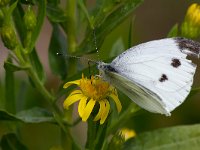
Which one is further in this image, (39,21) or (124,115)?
(124,115)

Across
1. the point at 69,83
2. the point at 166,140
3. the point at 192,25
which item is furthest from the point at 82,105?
the point at 192,25

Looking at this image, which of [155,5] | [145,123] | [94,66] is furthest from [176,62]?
[155,5]

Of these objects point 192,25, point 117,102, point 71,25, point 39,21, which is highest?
point 39,21

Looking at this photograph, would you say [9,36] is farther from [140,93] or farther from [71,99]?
[140,93]

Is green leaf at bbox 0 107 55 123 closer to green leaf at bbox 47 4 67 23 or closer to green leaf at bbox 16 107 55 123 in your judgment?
green leaf at bbox 16 107 55 123

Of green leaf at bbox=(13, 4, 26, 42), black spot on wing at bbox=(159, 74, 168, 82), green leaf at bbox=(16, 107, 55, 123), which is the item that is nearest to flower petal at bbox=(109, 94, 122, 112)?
black spot on wing at bbox=(159, 74, 168, 82)

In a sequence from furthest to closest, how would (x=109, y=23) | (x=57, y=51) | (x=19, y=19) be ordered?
(x=57, y=51) → (x=19, y=19) → (x=109, y=23)

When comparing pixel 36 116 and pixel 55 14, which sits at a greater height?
pixel 55 14
